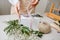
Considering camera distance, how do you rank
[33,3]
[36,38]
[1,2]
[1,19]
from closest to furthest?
[36,38] < [33,3] < [1,19] < [1,2]

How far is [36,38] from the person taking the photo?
28.9 inches

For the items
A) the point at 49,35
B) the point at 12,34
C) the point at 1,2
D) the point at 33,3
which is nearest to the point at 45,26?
the point at 49,35

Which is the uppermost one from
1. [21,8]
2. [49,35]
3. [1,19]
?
[21,8]

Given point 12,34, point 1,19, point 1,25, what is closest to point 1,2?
point 1,19

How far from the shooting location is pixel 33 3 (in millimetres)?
938

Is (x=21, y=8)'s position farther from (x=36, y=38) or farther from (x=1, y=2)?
(x=1, y=2)

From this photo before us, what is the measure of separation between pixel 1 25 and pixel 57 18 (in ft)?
2.05

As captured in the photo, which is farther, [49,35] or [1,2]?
[1,2]

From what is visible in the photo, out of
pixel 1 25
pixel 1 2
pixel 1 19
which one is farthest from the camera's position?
pixel 1 2

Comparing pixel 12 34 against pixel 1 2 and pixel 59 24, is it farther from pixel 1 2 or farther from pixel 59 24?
pixel 1 2

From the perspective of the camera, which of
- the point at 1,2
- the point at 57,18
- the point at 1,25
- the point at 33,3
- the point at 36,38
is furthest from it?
the point at 1,2

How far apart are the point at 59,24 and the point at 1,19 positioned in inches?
22.7

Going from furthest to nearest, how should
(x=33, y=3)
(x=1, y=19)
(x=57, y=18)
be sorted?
(x=57, y=18), (x=1, y=19), (x=33, y=3)

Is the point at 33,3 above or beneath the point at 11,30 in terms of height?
above
